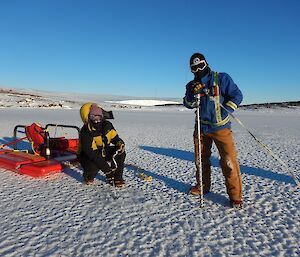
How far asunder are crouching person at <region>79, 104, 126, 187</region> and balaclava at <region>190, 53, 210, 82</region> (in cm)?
158

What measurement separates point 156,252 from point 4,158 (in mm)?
4092

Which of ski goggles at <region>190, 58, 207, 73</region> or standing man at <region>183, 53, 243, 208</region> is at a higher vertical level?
ski goggles at <region>190, 58, 207, 73</region>

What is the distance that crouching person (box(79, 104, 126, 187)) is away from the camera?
439cm

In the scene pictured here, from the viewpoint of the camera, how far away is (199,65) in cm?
360

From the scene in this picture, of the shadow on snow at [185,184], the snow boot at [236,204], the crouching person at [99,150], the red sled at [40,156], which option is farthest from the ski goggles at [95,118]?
the snow boot at [236,204]

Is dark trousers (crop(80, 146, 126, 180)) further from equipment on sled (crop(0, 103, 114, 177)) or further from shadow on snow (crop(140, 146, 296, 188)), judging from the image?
shadow on snow (crop(140, 146, 296, 188))

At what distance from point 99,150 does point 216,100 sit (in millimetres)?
2059

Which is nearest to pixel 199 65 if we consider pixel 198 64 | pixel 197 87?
pixel 198 64

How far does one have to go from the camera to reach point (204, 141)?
3906 millimetres

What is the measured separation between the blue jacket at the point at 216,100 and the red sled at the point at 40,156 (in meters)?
2.79

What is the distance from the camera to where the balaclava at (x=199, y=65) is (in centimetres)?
359

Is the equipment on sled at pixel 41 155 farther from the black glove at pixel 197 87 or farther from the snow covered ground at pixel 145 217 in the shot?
the black glove at pixel 197 87

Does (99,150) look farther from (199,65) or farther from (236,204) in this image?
(236,204)

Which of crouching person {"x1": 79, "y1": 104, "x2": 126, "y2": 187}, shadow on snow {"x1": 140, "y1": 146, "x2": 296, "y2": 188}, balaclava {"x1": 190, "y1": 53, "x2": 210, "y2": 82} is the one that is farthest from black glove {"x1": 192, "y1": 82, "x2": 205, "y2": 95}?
shadow on snow {"x1": 140, "y1": 146, "x2": 296, "y2": 188}
